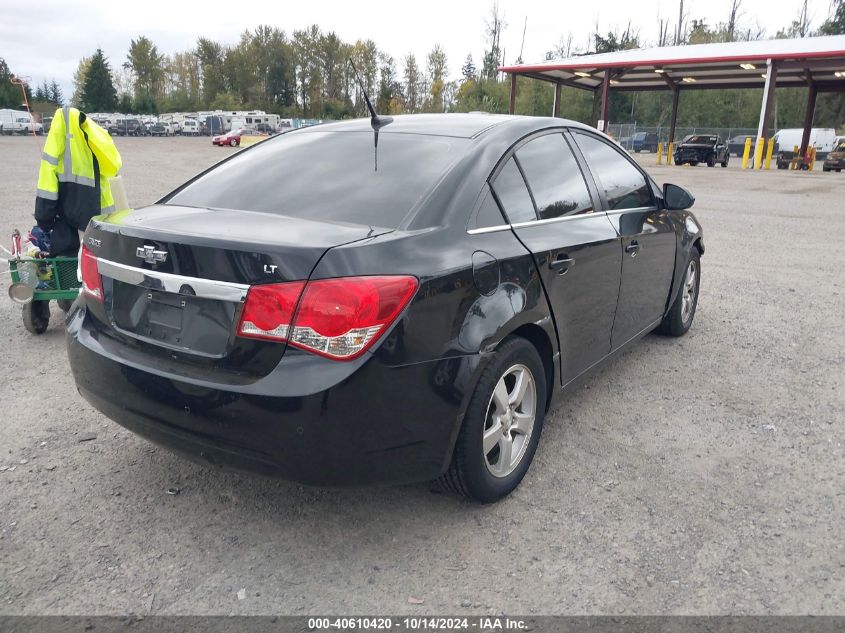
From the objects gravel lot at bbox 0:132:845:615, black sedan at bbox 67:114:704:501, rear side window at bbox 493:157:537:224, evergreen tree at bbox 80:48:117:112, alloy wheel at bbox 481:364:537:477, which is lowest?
gravel lot at bbox 0:132:845:615

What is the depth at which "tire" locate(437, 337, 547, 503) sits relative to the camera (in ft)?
8.79

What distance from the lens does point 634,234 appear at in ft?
13.3

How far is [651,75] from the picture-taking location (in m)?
36.7

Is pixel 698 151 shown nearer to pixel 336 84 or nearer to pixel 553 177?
pixel 553 177

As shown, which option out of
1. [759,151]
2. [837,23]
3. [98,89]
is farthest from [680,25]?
[98,89]

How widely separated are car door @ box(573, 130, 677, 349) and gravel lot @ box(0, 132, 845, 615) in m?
0.48

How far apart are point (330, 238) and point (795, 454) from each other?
2.65 meters

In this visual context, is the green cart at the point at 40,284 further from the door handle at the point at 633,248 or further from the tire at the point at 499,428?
the door handle at the point at 633,248

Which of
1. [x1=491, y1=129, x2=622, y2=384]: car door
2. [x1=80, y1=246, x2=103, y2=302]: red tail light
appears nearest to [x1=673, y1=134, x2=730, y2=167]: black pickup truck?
[x1=491, y1=129, x2=622, y2=384]: car door

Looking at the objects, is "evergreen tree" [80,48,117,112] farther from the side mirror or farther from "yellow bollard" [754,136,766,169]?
the side mirror

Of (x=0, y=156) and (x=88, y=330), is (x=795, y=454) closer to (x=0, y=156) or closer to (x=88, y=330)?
(x=88, y=330)

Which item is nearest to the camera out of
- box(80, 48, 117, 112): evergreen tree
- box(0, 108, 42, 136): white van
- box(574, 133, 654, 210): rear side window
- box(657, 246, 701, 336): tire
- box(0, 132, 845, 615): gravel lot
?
box(0, 132, 845, 615): gravel lot

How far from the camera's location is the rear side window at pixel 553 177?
3318 mm

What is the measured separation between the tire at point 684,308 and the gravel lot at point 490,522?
73 centimetres
